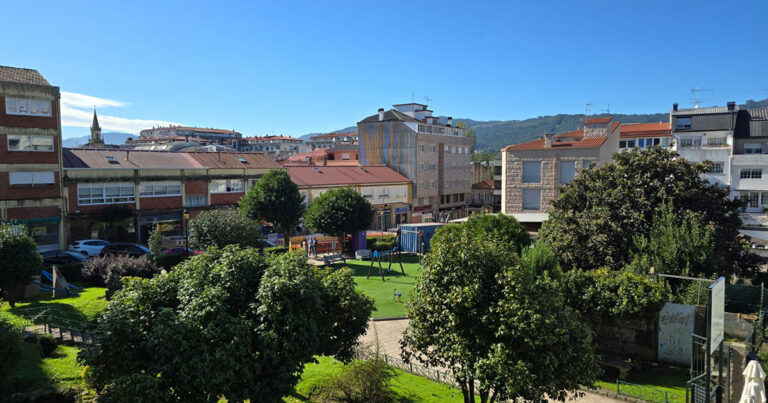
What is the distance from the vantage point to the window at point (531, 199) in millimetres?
36344

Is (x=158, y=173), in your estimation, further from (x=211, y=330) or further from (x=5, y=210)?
(x=211, y=330)

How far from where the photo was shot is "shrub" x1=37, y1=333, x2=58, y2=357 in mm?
12336

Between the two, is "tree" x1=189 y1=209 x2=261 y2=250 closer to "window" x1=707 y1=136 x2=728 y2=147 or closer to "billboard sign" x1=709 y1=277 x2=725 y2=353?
"billboard sign" x1=709 y1=277 x2=725 y2=353

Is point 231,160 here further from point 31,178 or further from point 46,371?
point 46,371

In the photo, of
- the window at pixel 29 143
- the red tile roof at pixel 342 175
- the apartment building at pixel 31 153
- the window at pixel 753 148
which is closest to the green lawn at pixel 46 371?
the apartment building at pixel 31 153

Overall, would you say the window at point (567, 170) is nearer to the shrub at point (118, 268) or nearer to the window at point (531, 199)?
the window at point (531, 199)

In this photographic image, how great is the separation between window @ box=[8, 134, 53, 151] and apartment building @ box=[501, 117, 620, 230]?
33.0m

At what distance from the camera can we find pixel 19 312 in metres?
15.8

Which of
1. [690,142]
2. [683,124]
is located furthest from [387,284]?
[683,124]

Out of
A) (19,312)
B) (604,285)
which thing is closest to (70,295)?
(19,312)

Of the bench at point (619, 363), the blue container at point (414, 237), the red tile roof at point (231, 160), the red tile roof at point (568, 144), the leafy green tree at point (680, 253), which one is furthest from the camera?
the red tile roof at point (231, 160)

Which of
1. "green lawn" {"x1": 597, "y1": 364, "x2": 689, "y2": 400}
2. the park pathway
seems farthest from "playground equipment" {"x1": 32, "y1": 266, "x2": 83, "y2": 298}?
"green lawn" {"x1": 597, "y1": 364, "x2": 689, "y2": 400}

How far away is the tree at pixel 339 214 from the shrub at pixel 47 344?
20.8 metres

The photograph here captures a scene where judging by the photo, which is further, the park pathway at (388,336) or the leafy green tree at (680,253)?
the leafy green tree at (680,253)
